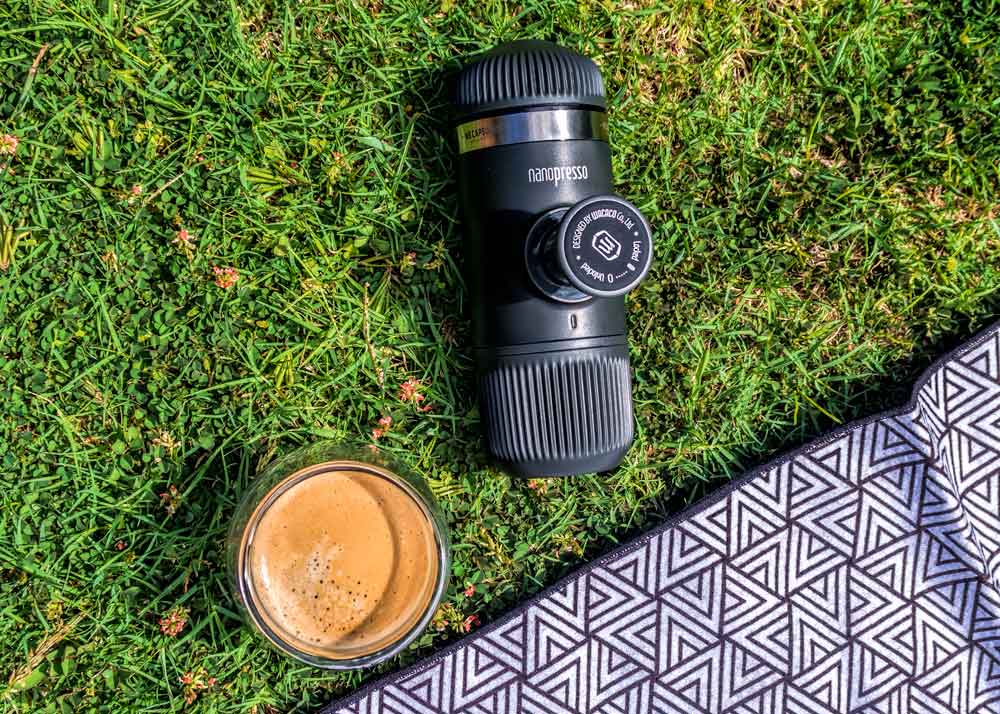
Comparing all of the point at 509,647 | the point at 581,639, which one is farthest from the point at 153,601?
the point at 581,639

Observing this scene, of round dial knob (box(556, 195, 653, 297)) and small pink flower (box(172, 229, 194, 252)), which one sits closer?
round dial knob (box(556, 195, 653, 297))

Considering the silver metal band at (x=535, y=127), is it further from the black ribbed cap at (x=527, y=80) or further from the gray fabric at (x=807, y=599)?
the gray fabric at (x=807, y=599)

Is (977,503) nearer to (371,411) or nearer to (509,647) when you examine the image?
(509,647)

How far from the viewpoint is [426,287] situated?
1252mm

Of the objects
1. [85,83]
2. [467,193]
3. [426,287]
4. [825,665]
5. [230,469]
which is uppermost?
[85,83]

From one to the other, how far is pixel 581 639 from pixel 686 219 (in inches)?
24.7

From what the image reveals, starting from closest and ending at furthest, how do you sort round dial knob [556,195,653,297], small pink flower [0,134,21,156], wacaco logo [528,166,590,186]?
round dial knob [556,195,653,297]
wacaco logo [528,166,590,186]
small pink flower [0,134,21,156]

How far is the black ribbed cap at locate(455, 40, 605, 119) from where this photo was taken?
1.10 metres

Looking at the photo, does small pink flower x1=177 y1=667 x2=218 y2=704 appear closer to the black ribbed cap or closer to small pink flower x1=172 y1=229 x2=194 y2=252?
small pink flower x1=172 y1=229 x2=194 y2=252

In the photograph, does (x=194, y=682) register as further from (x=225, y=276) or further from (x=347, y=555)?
(x=225, y=276)

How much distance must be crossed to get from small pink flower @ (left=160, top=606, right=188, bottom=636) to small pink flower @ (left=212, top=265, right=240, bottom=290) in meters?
0.45

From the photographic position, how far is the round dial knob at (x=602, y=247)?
970mm

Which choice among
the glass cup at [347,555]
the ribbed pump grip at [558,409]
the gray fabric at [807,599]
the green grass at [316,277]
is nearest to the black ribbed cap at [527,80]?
the green grass at [316,277]

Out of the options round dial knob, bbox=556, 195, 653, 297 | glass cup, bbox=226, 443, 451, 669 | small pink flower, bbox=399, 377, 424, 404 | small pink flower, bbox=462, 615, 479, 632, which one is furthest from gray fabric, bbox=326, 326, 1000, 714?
round dial knob, bbox=556, 195, 653, 297
